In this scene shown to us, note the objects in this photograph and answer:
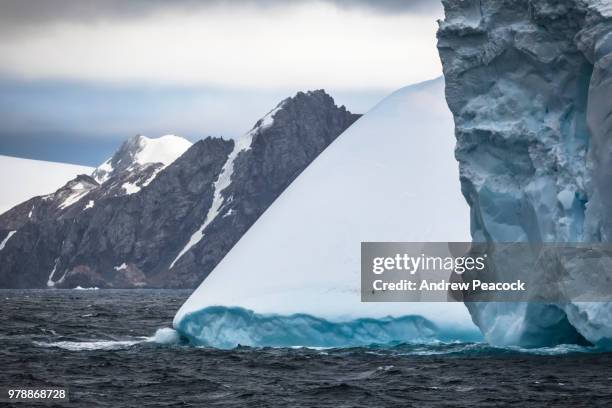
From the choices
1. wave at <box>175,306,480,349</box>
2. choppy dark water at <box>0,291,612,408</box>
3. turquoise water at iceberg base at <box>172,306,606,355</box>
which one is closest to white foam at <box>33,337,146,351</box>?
choppy dark water at <box>0,291,612,408</box>

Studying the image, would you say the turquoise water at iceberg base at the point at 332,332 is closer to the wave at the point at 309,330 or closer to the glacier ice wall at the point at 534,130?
the wave at the point at 309,330

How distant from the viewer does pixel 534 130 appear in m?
34.1

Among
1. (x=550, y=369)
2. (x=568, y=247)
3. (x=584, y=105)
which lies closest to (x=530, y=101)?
(x=584, y=105)

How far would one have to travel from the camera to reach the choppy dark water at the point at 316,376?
27.2 meters

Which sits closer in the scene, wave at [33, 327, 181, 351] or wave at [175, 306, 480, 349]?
wave at [175, 306, 480, 349]

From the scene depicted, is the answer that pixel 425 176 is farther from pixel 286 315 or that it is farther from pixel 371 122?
pixel 286 315

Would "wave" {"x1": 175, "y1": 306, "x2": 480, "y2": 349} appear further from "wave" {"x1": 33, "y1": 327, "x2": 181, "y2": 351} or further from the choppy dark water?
"wave" {"x1": 33, "y1": 327, "x2": 181, "y2": 351}

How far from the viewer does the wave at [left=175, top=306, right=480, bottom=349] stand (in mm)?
38312

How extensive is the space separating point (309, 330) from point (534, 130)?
10.3 m

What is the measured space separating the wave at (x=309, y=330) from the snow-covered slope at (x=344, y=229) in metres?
0.05

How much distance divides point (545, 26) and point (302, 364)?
39.7ft

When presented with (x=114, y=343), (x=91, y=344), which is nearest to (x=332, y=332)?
(x=114, y=343)

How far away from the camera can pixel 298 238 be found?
42.6m

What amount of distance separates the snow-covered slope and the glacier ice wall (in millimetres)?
4504
